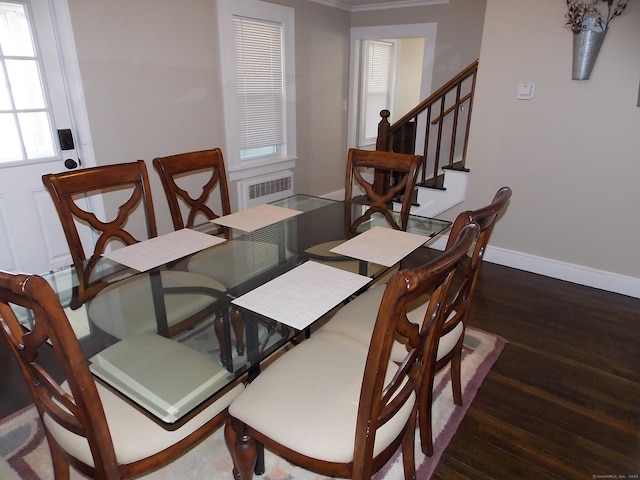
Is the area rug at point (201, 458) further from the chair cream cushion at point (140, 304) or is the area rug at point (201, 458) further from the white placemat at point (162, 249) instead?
the white placemat at point (162, 249)

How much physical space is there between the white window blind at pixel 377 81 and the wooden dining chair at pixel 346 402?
4.58 metres

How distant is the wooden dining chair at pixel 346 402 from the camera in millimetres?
955

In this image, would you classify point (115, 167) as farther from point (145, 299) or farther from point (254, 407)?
point (254, 407)

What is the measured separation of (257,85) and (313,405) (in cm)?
329

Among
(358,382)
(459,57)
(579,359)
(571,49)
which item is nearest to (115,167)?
(358,382)

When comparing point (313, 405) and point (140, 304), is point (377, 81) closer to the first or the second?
point (140, 304)

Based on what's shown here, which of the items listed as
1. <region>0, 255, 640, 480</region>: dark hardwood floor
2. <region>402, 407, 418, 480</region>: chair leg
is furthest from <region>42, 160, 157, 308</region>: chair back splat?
<region>402, 407, 418, 480</region>: chair leg

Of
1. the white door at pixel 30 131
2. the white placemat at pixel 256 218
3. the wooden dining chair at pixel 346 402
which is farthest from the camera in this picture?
the white door at pixel 30 131

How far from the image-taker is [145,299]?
1.59m

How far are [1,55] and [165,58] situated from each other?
39.2 inches

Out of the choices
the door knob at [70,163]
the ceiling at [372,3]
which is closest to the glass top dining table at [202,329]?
the door knob at [70,163]

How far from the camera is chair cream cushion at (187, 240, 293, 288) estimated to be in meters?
1.67

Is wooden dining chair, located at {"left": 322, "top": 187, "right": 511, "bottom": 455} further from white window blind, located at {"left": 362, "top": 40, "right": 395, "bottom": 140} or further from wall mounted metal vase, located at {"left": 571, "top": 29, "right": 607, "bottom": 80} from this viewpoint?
white window blind, located at {"left": 362, "top": 40, "right": 395, "bottom": 140}

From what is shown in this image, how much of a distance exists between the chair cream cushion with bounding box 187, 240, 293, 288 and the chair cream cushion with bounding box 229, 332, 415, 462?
1.36 ft
